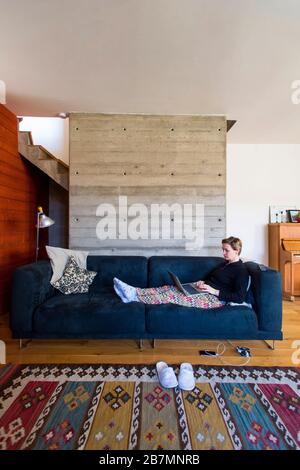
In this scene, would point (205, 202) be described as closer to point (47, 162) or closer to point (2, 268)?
point (47, 162)

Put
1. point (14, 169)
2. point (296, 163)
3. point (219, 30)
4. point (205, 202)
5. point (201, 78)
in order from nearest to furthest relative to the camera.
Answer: point (219, 30) → point (201, 78) → point (14, 169) → point (205, 202) → point (296, 163)

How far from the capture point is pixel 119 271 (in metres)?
2.54

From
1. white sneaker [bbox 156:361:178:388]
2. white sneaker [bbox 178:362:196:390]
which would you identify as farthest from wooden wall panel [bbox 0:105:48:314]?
white sneaker [bbox 178:362:196:390]

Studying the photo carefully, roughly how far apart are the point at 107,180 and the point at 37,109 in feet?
4.45

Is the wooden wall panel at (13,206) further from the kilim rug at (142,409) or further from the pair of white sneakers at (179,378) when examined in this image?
the pair of white sneakers at (179,378)

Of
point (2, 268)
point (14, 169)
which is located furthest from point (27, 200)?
point (2, 268)

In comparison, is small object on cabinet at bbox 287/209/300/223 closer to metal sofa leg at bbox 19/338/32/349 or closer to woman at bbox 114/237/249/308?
woman at bbox 114/237/249/308

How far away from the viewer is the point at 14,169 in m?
2.94

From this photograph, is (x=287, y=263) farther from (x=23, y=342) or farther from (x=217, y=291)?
(x=23, y=342)

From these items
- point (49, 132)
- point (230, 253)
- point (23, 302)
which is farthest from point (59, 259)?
point (49, 132)

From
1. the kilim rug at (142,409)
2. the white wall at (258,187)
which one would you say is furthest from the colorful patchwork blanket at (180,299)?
the white wall at (258,187)

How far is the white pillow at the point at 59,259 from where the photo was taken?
2.28m

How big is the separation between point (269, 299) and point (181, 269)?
94cm

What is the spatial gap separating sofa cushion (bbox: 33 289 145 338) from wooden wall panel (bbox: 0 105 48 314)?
125 centimetres
